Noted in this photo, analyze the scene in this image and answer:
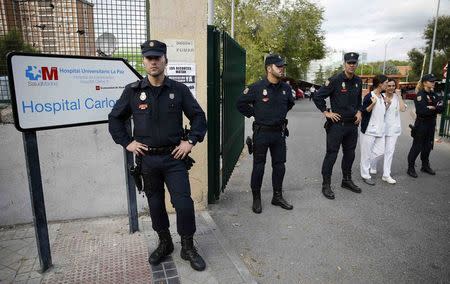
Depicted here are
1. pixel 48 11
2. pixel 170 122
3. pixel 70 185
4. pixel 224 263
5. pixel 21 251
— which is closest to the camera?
pixel 170 122

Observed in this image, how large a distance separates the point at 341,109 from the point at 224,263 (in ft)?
9.82

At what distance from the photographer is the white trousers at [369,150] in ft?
19.5

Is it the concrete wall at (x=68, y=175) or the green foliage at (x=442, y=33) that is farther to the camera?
the green foliage at (x=442, y=33)

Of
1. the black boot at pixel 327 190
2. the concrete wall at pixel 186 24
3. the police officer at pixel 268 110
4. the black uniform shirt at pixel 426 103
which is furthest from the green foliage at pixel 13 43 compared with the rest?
the black uniform shirt at pixel 426 103

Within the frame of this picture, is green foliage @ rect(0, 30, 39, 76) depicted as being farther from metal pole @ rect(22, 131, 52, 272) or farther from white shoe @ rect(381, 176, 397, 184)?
white shoe @ rect(381, 176, 397, 184)

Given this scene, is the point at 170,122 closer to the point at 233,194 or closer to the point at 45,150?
the point at 45,150

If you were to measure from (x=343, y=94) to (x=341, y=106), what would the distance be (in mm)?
177

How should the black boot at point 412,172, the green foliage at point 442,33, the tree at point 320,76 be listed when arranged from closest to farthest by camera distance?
the black boot at point 412,172, the green foliage at point 442,33, the tree at point 320,76

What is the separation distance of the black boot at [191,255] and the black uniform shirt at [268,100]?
194 cm

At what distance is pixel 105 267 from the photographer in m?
3.25

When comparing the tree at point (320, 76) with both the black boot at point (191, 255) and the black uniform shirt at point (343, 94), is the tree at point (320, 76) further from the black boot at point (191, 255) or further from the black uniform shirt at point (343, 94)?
the black boot at point (191, 255)

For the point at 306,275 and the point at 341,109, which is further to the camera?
the point at 341,109

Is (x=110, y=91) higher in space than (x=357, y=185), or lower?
higher

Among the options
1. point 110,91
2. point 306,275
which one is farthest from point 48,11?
point 306,275
